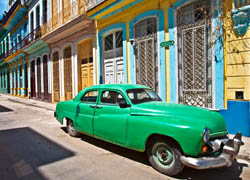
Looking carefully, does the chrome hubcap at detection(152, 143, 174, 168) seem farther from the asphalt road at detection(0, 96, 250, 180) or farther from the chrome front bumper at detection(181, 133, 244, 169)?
the chrome front bumper at detection(181, 133, 244, 169)

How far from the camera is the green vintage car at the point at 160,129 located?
3016 millimetres

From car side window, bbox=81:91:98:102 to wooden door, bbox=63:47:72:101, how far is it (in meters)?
8.77

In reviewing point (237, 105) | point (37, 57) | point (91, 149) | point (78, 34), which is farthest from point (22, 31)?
point (237, 105)

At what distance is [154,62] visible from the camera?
7.91 meters

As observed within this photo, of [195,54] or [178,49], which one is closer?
[195,54]

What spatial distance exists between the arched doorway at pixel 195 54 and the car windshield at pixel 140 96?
103 inches

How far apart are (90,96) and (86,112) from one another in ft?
1.54

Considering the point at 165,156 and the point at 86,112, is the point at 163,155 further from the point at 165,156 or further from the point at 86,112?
the point at 86,112

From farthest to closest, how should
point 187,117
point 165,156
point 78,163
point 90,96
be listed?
point 90,96, point 78,163, point 165,156, point 187,117

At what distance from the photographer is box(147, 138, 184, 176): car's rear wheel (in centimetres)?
325

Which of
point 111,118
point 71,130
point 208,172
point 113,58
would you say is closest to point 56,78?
point 113,58

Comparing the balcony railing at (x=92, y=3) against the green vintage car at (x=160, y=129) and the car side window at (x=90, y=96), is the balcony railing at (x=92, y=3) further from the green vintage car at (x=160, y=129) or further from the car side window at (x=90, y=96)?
the green vintage car at (x=160, y=129)

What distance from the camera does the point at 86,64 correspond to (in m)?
12.4

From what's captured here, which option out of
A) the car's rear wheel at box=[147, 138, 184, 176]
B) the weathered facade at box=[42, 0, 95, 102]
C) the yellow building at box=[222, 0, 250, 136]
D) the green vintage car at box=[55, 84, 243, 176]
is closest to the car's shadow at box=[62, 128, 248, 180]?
the car's rear wheel at box=[147, 138, 184, 176]
